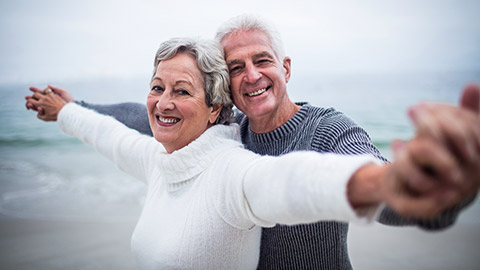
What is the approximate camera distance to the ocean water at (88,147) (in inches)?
216

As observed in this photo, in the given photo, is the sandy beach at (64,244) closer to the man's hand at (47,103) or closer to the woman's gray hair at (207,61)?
the man's hand at (47,103)

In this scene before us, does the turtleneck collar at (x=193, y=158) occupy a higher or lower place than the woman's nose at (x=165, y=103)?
lower

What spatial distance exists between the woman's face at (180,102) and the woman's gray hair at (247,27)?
352 millimetres

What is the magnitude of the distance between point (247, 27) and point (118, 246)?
3.40 metres

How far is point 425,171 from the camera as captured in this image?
0.61 m

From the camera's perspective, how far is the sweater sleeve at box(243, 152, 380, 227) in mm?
793

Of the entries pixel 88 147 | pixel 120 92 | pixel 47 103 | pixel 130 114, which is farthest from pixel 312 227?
pixel 120 92

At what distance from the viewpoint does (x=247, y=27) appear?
5.95ft

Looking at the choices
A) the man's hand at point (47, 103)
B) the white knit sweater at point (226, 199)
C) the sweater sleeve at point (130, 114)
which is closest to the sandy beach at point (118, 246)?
the man's hand at point (47, 103)

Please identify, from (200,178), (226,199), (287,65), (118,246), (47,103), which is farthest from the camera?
(118,246)

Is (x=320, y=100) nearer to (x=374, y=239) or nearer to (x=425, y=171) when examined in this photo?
(x=374, y=239)

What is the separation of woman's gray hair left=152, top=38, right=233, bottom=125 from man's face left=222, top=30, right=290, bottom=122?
0.09 metres

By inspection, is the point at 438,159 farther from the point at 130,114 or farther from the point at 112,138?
the point at 130,114

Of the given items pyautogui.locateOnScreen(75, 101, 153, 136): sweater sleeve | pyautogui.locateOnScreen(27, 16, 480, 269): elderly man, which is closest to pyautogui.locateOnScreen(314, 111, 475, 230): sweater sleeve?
pyautogui.locateOnScreen(27, 16, 480, 269): elderly man
